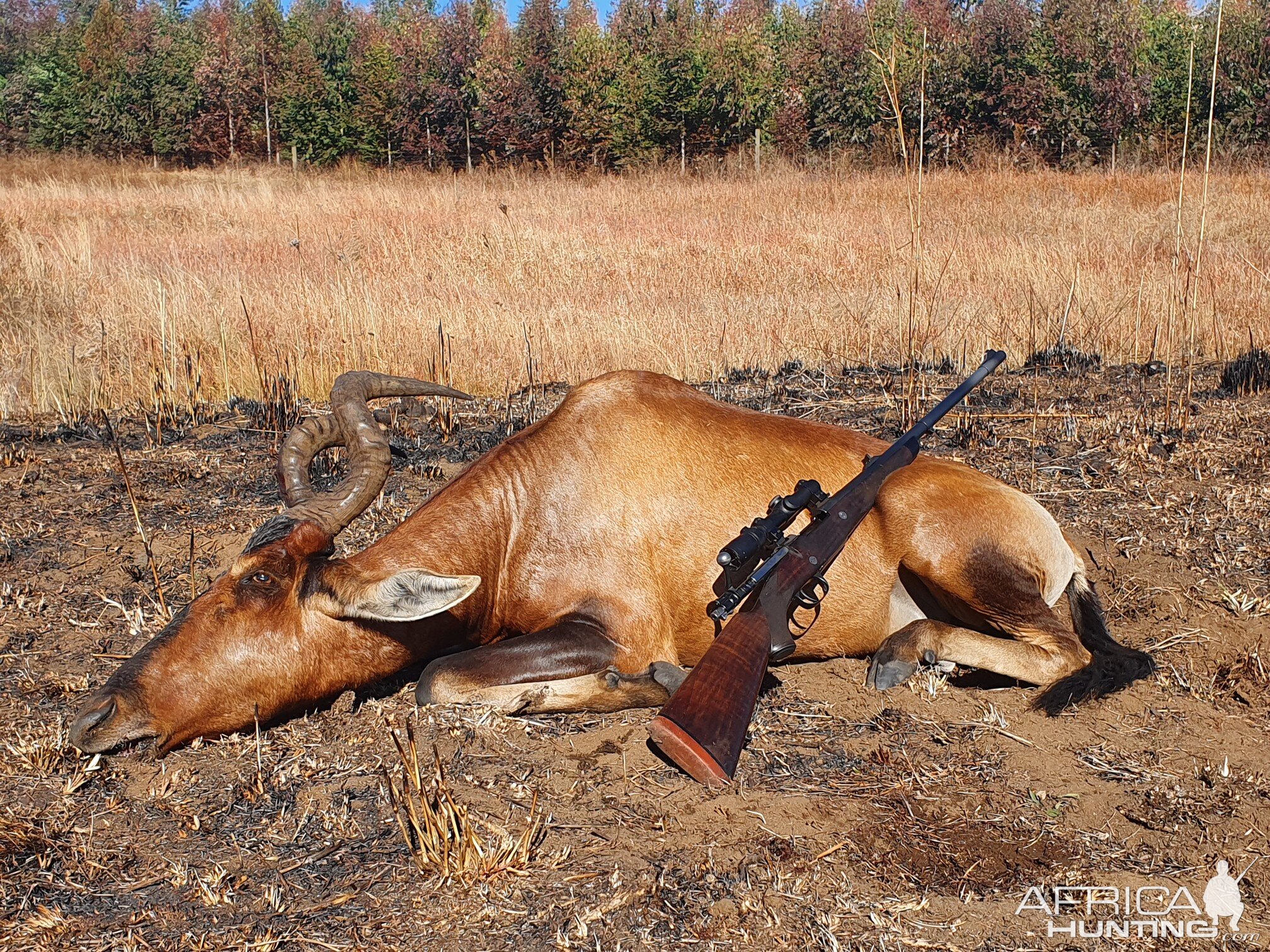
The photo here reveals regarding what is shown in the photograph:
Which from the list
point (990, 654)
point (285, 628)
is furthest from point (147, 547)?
point (990, 654)

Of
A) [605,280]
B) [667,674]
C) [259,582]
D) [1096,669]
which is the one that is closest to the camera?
[259,582]

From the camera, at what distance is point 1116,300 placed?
13.0m

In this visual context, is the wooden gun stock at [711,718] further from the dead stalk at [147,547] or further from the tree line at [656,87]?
the tree line at [656,87]

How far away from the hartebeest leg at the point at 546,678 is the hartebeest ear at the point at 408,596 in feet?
1.41

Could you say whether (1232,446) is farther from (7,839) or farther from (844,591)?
(7,839)

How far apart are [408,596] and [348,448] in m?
0.95

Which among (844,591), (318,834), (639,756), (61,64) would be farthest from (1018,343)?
(61,64)

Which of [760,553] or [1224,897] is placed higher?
[760,553]

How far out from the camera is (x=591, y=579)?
5402 mm

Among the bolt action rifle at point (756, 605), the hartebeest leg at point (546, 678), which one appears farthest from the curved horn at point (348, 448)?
the bolt action rifle at point (756, 605)

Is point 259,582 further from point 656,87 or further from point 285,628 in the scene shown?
point 656,87

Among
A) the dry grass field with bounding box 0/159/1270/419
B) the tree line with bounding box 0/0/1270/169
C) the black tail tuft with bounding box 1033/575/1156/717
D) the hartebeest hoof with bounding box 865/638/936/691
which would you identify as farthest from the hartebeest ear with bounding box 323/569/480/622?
the tree line with bounding box 0/0/1270/169

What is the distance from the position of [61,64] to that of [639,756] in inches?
2500

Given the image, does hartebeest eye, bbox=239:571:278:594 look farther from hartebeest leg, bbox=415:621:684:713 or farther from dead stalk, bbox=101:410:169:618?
dead stalk, bbox=101:410:169:618
